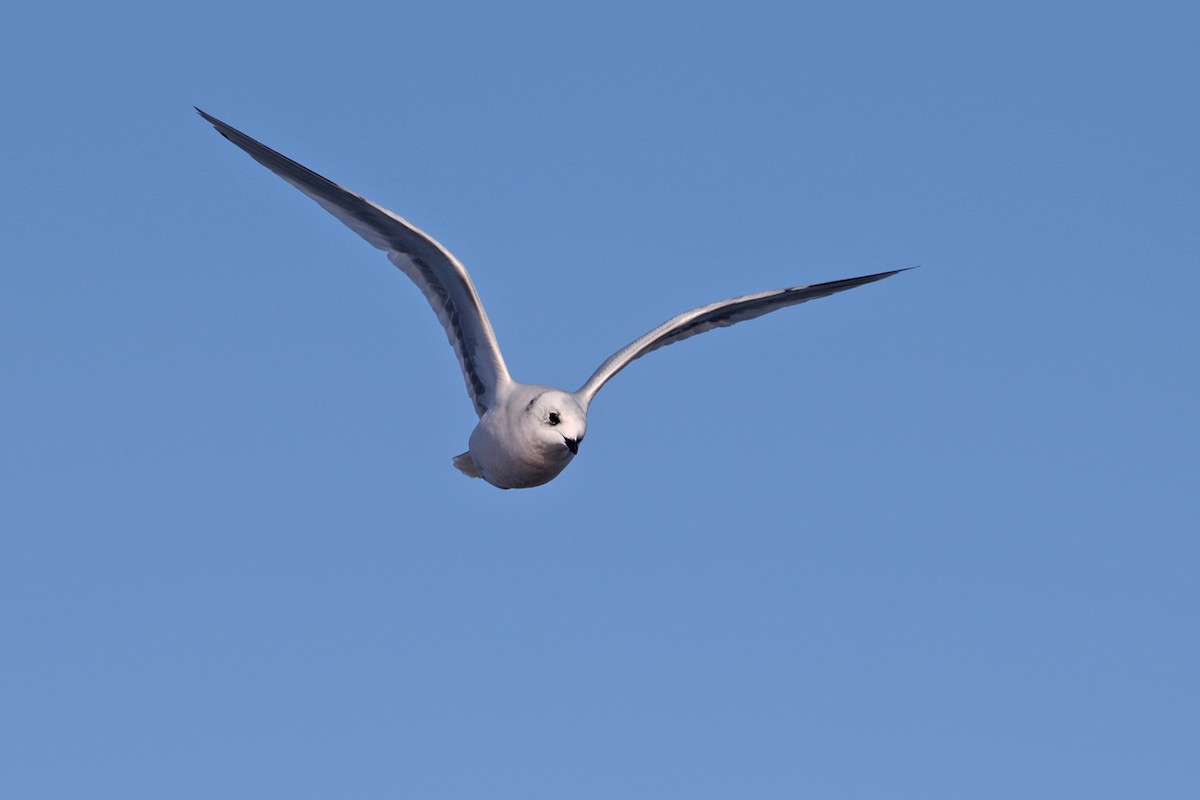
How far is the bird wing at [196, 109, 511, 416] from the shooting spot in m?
17.8

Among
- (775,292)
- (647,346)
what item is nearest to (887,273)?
(775,292)

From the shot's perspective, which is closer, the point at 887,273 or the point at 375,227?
the point at 375,227

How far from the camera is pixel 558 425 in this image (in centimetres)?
1734

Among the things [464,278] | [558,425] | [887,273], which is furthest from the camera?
[887,273]

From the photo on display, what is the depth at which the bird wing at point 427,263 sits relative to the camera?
1777 cm

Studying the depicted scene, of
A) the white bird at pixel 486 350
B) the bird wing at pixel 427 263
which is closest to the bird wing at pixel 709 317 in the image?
the white bird at pixel 486 350

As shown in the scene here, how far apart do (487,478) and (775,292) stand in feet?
15.5

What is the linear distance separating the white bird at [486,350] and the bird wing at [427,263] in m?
0.01

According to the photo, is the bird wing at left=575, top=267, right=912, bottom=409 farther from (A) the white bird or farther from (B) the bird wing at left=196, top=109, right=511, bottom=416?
(B) the bird wing at left=196, top=109, right=511, bottom=416

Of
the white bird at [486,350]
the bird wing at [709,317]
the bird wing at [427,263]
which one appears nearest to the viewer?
the white bird at [486,350]

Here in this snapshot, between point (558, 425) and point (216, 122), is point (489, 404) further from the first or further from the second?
point (216, 122)

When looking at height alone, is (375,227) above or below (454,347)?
above

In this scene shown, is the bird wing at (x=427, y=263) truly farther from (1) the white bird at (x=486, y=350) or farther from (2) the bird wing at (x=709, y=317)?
(2) the bird wing at (x=709, y=317)

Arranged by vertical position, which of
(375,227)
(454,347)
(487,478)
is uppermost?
(375,227)
